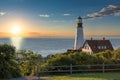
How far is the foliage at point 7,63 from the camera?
19188mm

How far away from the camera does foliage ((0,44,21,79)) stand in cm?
1919

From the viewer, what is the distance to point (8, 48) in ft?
66.7

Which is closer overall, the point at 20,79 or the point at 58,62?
the point at 20,79

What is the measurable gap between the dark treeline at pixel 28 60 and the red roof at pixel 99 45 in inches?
1273

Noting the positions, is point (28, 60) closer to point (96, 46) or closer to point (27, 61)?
point (27, 61)

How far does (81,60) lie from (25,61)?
4.64 metres

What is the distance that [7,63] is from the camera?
19.9 m

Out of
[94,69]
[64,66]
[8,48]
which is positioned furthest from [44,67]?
[94,69]

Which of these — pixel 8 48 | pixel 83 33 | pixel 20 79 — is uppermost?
pixel 83 33

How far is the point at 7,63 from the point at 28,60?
4100mm

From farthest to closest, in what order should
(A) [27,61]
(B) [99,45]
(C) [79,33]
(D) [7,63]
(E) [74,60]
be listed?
1. (B) [99,45]
2. (C) [79,33]
3. (A) [27,61]
4. (E) [74,60]
5. (D) [7,63]

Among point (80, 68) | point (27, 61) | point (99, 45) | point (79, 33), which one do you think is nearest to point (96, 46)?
point (99, 45)

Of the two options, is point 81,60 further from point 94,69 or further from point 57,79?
point 57,79

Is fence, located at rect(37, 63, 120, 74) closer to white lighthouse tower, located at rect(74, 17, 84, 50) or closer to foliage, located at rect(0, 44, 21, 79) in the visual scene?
foliage, located at rect(0, 44, 21, 79)
